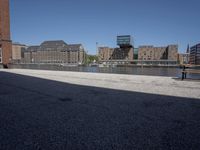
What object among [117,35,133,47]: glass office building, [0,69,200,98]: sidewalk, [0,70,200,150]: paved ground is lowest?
[0,70,200,150]: paved ground

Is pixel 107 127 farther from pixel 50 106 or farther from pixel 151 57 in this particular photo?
pixel 151 57

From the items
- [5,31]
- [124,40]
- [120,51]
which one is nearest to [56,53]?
[120,51]

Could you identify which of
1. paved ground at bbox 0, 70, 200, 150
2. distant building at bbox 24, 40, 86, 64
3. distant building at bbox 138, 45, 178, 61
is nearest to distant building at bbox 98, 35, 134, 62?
distant building at bbox 138, 45, 178, 61

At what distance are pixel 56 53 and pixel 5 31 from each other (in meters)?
98.8

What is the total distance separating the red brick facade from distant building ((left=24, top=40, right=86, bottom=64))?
303 feet

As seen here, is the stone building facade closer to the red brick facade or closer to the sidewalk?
the red brick facade

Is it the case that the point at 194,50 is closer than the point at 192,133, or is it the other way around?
the point at 192,133

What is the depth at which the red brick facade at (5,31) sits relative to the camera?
2234cm

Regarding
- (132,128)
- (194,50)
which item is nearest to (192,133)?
(132,128)

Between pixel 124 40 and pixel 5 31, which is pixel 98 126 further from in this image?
pixel 124 40

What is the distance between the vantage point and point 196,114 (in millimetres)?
3395

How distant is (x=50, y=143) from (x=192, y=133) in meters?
1.97

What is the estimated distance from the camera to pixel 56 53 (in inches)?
4710

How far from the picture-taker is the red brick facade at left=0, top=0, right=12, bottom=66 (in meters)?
22.3
